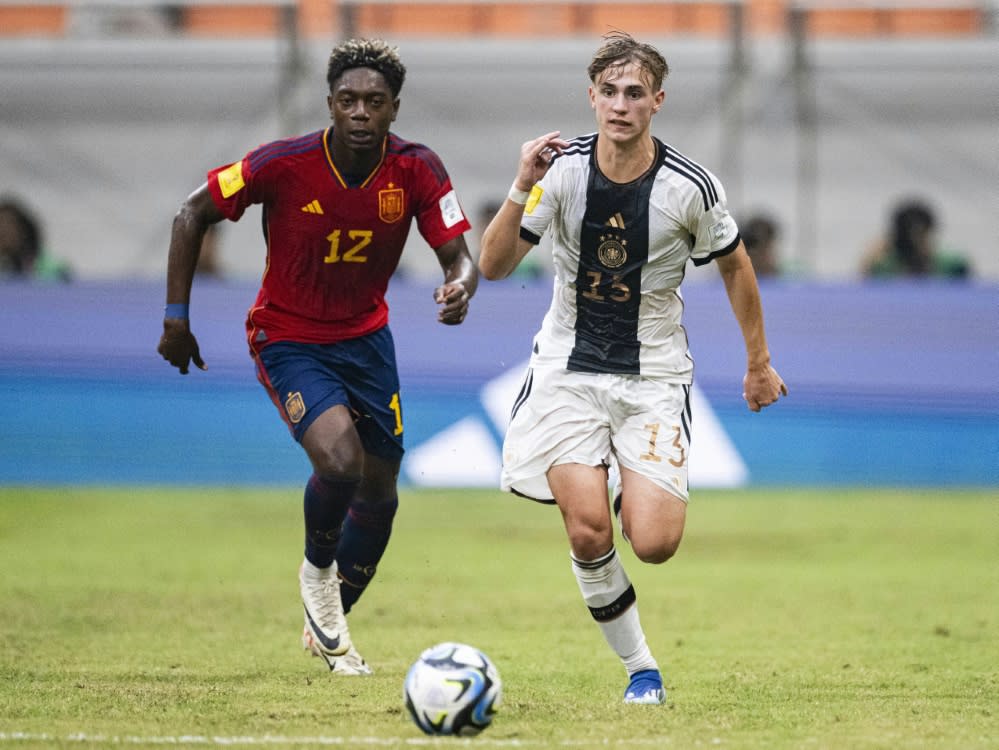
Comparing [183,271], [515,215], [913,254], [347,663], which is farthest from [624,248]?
[913,254]

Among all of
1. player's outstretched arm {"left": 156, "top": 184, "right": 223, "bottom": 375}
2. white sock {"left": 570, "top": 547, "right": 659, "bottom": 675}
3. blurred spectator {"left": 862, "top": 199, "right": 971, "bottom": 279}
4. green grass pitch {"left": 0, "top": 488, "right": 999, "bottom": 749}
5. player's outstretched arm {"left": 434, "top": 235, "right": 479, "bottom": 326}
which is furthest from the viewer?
blurred spectator {"left": 862, "top": 199, "right": 971, "bottom": 279}

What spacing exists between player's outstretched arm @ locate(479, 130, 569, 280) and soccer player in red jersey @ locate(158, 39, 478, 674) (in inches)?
12.3

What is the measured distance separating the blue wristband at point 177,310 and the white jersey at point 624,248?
154 centimetres

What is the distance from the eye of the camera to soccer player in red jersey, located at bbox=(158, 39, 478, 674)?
6.86m

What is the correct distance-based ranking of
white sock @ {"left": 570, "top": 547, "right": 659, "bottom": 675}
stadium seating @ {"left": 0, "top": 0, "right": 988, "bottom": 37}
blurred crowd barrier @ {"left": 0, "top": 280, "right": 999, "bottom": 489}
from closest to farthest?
white sock @ {"left": 570, "top": 547, "right": 659, "bottom": 675}, blurred crowd barrier @ {"left": 0, "top": 280, "right": 999, "bottom": 489}, stadium seating @ {"left": 0, "top": 0, "right": 988, "bottom": 37}

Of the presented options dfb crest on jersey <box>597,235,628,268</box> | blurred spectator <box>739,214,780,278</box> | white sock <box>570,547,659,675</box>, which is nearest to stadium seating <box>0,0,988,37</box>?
blurred spectator <box>739,214,780,278</box>

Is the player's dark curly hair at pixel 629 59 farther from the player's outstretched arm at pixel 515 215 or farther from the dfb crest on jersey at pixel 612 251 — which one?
the dfb crest on jersey at pixel 612 251

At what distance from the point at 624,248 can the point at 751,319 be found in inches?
23.5

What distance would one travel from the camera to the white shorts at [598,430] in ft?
21.0

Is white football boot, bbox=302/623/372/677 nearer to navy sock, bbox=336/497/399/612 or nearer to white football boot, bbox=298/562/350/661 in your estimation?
white football boot, bbox=298/562/350/661

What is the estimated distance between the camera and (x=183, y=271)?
686 centimetres

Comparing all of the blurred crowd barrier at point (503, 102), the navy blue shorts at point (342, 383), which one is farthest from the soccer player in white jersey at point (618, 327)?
the blurred crowd barrier at point (503, 102)

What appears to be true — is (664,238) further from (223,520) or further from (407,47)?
(407,47)

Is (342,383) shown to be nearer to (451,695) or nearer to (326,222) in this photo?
(326,222)
